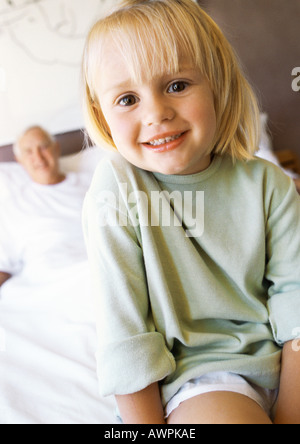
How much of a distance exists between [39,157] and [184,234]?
129 centimetres

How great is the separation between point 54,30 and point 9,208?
85 centimetres

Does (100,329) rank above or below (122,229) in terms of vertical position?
below

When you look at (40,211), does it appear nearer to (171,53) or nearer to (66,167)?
(66,167)

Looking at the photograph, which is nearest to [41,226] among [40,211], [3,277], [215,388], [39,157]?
[40,211]

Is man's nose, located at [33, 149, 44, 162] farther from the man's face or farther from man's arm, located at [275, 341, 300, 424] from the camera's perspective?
man's arm, located at [275, 341, 300, 424]

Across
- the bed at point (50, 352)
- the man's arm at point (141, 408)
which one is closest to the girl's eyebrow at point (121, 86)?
the man's arm at point (141, 408)

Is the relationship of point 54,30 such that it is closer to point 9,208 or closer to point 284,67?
point 9,208

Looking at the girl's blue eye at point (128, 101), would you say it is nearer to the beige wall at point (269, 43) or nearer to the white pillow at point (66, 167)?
the beige wall at point (269, 43)

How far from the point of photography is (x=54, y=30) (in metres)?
1.88

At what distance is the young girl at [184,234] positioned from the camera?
0.65 metres

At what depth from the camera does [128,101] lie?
676 millimetres

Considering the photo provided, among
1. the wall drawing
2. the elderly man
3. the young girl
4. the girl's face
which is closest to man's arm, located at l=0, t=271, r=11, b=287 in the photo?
the elderly man

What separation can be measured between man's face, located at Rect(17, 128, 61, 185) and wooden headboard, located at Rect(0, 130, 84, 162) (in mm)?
98
